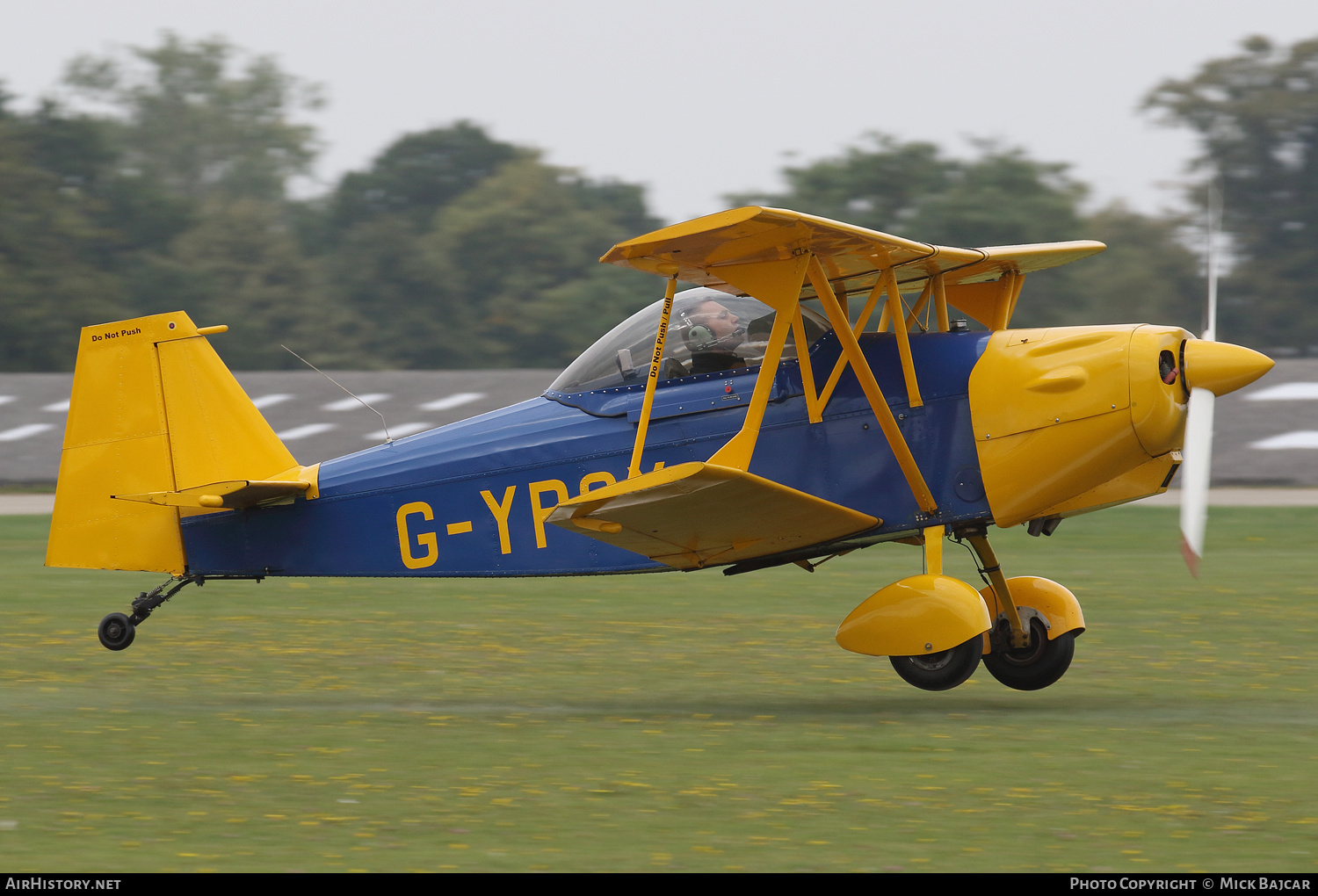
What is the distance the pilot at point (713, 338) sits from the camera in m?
9.42

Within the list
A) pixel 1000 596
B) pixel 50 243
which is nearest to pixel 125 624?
pixel 1000 596

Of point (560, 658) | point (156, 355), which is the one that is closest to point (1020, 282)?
point (560, 658)

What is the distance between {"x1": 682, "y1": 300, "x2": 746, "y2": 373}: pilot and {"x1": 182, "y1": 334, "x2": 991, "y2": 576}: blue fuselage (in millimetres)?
85

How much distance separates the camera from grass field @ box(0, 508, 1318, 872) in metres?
6.10

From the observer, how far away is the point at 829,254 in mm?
8781

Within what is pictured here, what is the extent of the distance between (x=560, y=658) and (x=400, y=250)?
53498 millimetres

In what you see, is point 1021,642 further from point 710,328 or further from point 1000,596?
point 710,328

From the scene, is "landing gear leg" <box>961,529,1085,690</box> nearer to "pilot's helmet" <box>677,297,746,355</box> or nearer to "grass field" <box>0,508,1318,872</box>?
"grass field" <box>0,508,1318,872</box>

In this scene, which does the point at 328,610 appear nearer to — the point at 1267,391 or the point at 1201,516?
the point at 1201,516

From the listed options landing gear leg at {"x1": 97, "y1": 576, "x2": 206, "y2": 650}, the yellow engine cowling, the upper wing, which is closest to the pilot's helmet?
the upper wing

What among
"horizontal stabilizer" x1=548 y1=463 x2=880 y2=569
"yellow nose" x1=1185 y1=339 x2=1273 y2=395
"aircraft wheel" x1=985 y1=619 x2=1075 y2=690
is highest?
"yellow nose" x1=1185 y1=339 x2=1273 y2=395

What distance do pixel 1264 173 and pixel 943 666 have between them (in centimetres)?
4941

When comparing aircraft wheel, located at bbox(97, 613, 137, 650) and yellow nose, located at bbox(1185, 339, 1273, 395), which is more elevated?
yellow nose, located at bbox(1185, 339, 1273, 395)

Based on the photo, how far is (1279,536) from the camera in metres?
20.1
